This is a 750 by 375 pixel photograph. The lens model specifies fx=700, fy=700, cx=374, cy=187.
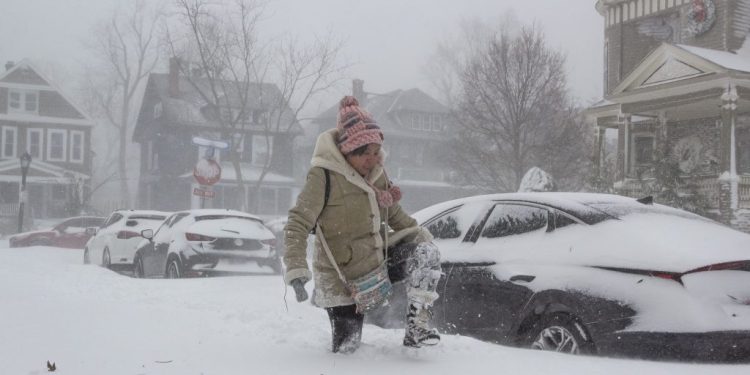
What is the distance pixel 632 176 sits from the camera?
20234 mm

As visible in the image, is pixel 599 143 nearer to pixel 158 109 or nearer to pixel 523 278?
pixel 523 278

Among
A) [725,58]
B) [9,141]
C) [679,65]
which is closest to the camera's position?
[725,58]

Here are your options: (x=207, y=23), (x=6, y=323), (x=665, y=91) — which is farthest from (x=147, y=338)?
(x=207, y=23)

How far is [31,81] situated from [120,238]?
1283 inches

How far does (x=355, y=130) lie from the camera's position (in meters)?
3.93

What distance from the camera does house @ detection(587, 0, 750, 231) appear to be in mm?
17141

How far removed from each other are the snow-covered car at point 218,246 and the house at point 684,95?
953 cm

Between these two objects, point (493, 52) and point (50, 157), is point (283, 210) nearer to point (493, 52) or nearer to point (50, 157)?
point (50, 157)

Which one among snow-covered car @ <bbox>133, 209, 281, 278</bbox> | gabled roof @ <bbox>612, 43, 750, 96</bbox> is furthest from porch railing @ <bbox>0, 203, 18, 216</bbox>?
gabled roof @ <bbox>612, 43, 750, 96</bbox>

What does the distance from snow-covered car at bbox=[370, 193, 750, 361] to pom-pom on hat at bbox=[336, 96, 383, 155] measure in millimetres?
1633

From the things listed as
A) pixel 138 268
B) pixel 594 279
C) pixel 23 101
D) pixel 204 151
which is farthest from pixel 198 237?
pixel 23 101

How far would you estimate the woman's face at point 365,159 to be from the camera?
396 cm

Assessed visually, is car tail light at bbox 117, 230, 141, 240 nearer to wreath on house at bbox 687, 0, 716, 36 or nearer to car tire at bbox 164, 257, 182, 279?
car tire at bbox 164, 257, 182, 279

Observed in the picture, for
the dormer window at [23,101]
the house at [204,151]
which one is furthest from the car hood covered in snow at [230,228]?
the dormer window at [23,101]
